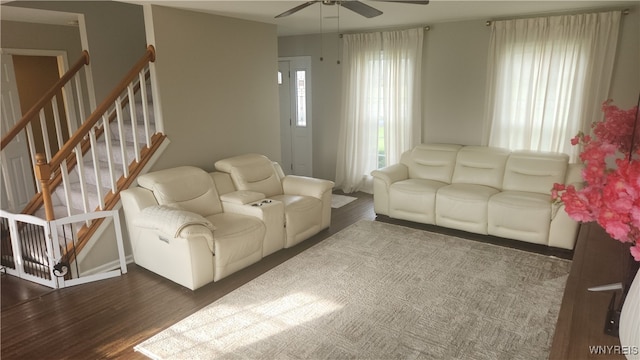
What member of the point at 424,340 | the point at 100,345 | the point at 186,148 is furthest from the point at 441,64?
the point at 100,345

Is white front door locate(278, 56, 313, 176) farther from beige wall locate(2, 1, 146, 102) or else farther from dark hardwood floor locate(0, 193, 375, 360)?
dark hardwood floor locate(0, 193, 375, 360)

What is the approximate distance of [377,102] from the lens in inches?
226

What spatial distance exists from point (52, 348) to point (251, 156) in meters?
2.65

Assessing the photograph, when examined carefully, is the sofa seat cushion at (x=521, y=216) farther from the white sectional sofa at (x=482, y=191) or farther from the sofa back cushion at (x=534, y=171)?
the sofa back cushion at (x=534, y=171)

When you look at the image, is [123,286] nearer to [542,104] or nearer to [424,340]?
[424,340]

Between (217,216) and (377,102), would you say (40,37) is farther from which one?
(377,102)

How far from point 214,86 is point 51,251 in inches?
89.3

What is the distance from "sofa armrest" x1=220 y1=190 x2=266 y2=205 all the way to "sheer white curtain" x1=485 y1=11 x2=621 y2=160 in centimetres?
304

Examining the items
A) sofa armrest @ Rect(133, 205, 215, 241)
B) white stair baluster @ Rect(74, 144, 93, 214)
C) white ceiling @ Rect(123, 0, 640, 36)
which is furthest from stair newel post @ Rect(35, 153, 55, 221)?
white ceiling @ Rect(123, 0, 640, 36)

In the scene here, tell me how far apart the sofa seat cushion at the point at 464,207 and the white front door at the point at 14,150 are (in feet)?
15.6

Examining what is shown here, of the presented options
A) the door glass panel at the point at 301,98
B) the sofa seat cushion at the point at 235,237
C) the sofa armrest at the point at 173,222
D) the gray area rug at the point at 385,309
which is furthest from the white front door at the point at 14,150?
the door glass panel at the point at 301,98

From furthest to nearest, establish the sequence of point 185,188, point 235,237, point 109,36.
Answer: point 109,36 < point 185,188 < point 235,237

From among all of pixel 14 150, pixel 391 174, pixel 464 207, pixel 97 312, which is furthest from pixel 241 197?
pixel 14 150

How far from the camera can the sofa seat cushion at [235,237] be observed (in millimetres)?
3227
